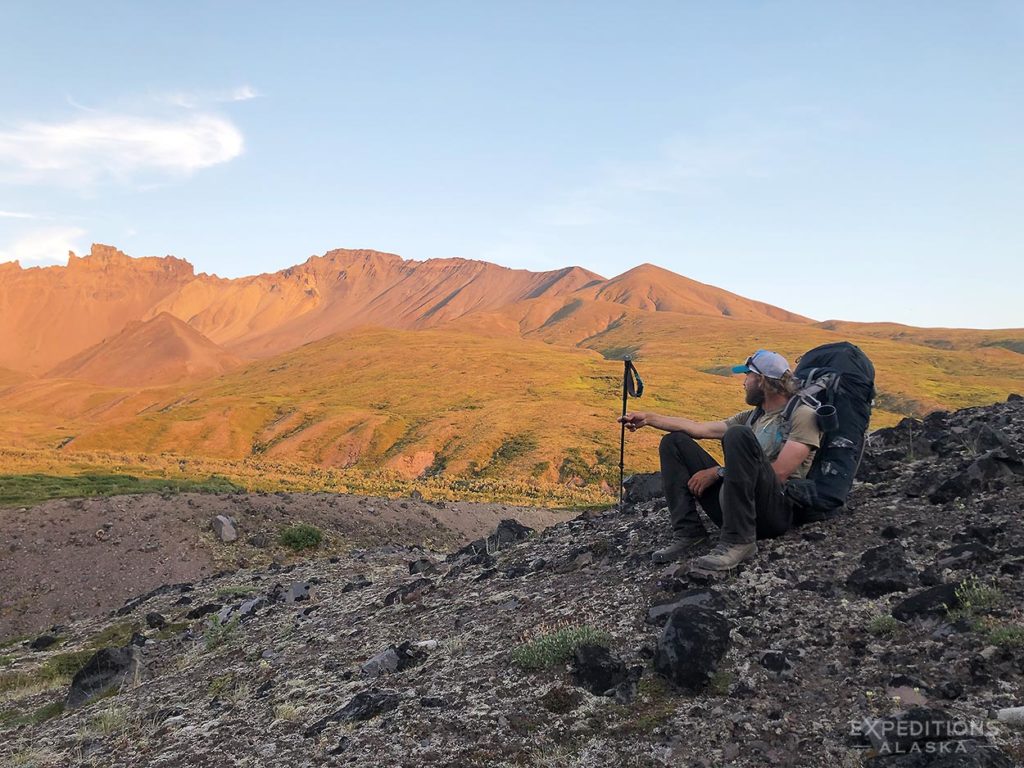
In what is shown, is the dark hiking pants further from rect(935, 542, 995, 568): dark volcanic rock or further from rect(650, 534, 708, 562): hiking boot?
rect(935, 542, 995, 568): dark volcanic rock

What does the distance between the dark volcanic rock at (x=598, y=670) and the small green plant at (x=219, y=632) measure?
6.68m

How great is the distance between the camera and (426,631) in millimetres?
8164

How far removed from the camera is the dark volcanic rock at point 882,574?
577 cm

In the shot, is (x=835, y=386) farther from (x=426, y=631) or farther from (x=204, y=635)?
(x=204, y=635)

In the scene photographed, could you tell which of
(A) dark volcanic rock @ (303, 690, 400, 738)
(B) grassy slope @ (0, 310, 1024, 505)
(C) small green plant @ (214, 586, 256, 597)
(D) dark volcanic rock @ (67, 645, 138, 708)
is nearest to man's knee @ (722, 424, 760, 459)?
(A) dark volcanic rock @ (303, 690, 400, 738)

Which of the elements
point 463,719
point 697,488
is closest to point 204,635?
point 463,719

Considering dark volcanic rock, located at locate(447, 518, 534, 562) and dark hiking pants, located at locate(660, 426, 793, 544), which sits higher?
dark hiking pants, located at locate(660, 426, 793, 544)

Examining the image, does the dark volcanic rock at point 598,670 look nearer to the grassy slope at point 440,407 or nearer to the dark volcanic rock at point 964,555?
the dark volcanic rock at point 964,555

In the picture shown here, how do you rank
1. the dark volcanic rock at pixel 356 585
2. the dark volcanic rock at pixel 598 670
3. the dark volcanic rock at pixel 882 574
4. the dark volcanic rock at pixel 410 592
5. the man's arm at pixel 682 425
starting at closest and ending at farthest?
the dark volcanic rock at pixel 598 670, the dark volcanic rock at pixel 882 574, the man's arm at pixel 682 425, the dark volcanic rock at pixel 410 592, the dark volcanic rock at pixel 356 585

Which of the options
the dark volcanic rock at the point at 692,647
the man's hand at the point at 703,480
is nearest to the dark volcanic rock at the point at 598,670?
the dark volcanic rock at the point at 692,647

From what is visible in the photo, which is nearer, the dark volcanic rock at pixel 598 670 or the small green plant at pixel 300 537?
the dark volcanic rock at pixel 598 670

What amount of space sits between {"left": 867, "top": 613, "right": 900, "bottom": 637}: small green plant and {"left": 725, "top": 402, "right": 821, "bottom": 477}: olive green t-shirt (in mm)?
1548

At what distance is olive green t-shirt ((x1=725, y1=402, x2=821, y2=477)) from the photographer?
6270mm

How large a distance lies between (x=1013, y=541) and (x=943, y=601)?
124 centimetres
